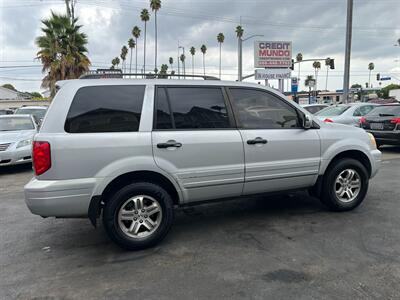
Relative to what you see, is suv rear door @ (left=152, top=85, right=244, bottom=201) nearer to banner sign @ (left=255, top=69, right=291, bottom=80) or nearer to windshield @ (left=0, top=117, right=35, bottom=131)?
windshield @ (left=0, top=117, right=35, bottom=131)

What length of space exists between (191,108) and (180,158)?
0.61 metres

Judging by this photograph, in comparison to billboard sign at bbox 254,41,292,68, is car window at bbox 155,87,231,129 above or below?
below

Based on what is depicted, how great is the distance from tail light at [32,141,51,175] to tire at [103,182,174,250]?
715mm

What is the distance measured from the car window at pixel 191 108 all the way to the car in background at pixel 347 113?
7.95 meters

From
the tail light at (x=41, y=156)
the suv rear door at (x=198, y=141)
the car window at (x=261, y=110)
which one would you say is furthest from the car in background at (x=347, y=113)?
the tail light at (x=41, y=156)

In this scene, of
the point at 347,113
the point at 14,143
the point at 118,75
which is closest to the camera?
the point at 118,75

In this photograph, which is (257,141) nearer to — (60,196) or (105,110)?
(105,110)

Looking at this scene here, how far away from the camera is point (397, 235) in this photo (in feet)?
13.0

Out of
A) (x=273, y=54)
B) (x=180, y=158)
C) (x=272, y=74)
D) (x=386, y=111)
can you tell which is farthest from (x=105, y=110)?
(x=273, y=54)

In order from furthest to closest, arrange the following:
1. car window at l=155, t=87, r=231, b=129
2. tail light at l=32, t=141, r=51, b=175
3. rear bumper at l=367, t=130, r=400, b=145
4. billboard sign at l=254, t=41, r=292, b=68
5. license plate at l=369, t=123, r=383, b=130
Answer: billboard sign at l=254, t=41, r=292, b=68, license plate at l=369, t=123, r=383, b=130, rear bumper at l=367, t=130, r=400, b=145, car window at l=155, t=87, r=231, b=129, tail light at l=32, t=141, r=51, b=175

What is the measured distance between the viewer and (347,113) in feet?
37.6

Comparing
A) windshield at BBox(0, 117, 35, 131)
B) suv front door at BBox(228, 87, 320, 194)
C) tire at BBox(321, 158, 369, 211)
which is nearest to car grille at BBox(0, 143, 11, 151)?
windshield at BBox(0, 117, 35, 131)

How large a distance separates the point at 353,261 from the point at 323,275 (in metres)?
0.46

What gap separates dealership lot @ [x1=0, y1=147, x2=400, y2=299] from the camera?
2.92 meters
